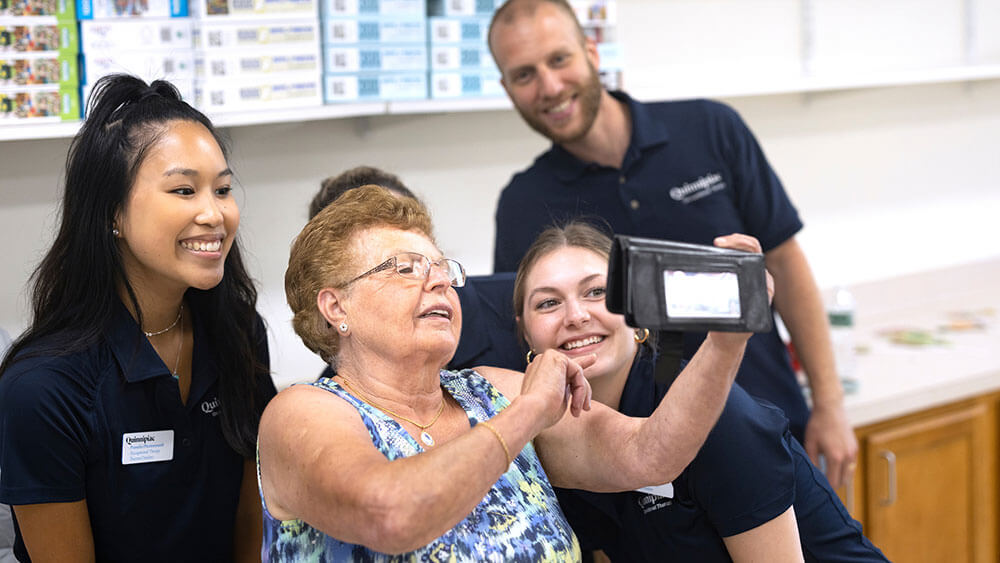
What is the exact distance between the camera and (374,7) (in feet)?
9.33

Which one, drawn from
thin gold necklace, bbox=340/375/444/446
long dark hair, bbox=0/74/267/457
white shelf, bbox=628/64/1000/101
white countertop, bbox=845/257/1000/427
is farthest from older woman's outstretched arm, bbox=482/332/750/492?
white shelf, bbox=628/64/1000/101

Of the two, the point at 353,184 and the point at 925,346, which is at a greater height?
the point at 353,184

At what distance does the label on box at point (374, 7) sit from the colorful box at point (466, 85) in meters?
0.19

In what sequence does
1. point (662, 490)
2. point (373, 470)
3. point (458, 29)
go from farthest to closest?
point (458, 29) < point (662, 490) < point (373, 470)

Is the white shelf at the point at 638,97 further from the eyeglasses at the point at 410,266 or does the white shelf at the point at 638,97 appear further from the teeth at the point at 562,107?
the eyeglasses at the point at 410,266

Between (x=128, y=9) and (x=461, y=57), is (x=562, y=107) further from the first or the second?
(x=128, y=9)

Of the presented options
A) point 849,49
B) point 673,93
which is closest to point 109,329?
point 673,93

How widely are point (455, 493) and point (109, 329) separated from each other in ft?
2.84

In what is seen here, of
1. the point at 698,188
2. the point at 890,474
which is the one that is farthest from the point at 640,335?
the point at 890,474

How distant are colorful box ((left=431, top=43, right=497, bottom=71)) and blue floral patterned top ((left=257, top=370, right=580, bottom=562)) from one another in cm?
152

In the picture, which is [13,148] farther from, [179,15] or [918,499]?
[918,499]

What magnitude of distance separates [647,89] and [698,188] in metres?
1.18

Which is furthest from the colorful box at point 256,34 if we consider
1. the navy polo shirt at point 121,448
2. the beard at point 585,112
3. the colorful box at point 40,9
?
the navy polo shirt at point 121,448

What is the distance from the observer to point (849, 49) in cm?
434
